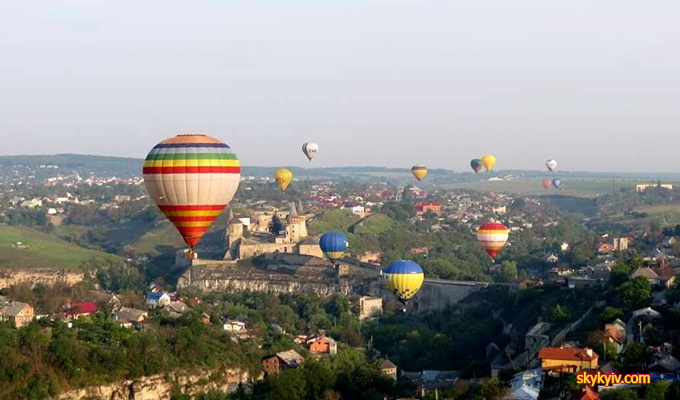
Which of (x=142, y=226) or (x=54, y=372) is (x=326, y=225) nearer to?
(x=142, y=226)

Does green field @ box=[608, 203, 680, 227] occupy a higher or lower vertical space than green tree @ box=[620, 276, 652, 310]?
lower

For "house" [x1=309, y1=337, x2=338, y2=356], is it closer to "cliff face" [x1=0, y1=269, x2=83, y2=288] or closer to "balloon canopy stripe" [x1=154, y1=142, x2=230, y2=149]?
"balloon canopy stripe" [x1=154, y1=142, x2=230, y2=149]

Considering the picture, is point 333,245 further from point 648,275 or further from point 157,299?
point 648,275

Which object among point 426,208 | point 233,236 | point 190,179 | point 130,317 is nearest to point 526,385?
point 190,179

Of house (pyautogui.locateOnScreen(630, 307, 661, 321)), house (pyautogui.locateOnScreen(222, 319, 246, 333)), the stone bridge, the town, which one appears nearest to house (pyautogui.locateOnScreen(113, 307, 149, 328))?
the town

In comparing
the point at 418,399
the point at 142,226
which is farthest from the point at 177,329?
the point at 142,226
